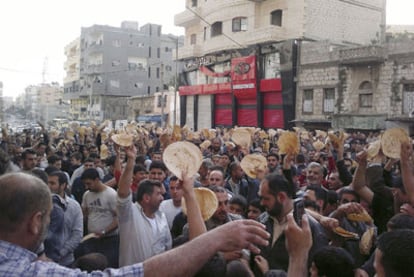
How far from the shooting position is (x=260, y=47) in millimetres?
29906

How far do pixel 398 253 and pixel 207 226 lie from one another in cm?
233

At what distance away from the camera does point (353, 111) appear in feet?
81.5

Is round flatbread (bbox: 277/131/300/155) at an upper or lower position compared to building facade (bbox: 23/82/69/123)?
lower

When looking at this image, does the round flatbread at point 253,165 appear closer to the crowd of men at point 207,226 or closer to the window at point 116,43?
the crowd of men at point 207,226

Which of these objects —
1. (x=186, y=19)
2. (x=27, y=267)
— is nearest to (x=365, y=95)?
(x=186, y=19)

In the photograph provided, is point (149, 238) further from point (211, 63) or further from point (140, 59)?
point (140, 59)

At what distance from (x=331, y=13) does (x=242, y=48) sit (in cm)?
614

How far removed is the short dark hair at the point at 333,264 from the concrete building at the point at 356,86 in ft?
68.1

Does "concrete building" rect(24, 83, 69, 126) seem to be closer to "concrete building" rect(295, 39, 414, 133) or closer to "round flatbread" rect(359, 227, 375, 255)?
"concrete building" rect(295, 39, 414, 133)

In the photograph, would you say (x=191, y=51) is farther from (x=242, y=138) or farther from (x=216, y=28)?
(x=242, y=138)

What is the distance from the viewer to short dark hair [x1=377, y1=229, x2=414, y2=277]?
7.09 ft

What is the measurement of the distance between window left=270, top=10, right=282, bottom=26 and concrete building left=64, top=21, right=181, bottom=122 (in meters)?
27.6

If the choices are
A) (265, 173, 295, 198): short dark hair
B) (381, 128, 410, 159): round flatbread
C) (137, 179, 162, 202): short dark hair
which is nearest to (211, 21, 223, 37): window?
(381, 128, 410, 159): round flatbread

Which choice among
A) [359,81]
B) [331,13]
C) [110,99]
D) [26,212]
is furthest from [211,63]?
[26,212]
